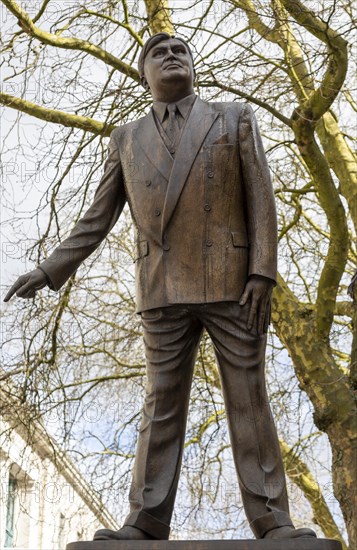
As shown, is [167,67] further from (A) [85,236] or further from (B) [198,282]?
(B) [198,282]

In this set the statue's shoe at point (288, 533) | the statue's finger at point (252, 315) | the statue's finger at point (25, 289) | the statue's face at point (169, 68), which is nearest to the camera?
the statue's shoe at point (288, 533)

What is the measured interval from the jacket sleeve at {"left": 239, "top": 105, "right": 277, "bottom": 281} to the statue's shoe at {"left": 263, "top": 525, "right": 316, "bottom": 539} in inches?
46.1

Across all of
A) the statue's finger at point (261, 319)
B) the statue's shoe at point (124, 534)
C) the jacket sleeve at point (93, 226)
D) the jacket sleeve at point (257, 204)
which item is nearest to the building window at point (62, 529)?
the jacket sleeve at point (93, 226)

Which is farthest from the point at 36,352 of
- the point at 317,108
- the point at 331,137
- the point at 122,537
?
the point at 122,537

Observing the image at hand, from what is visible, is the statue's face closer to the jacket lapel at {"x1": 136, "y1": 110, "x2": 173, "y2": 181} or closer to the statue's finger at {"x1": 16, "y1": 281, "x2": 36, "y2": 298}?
the jacket lapel at {"x1": 136, "y1": 110, "x2": 173, "y2": 181}

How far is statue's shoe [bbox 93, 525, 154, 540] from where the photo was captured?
4469 mm

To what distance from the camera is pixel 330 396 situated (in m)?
10.3

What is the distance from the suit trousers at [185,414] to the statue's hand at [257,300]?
36 millimetres

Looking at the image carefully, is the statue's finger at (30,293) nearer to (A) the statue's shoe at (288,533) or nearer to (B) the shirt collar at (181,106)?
(B) the shirt collar at (181,106)

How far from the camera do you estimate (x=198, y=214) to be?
4934 millimetres

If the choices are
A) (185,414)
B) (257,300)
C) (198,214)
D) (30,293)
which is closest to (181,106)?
(198,214)

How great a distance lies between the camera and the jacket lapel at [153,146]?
5.04 m

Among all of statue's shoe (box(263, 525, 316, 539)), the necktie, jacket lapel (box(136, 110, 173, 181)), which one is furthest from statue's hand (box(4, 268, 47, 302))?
statue's shoe (box(263, 525, 316, 539))

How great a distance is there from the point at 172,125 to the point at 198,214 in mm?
549
